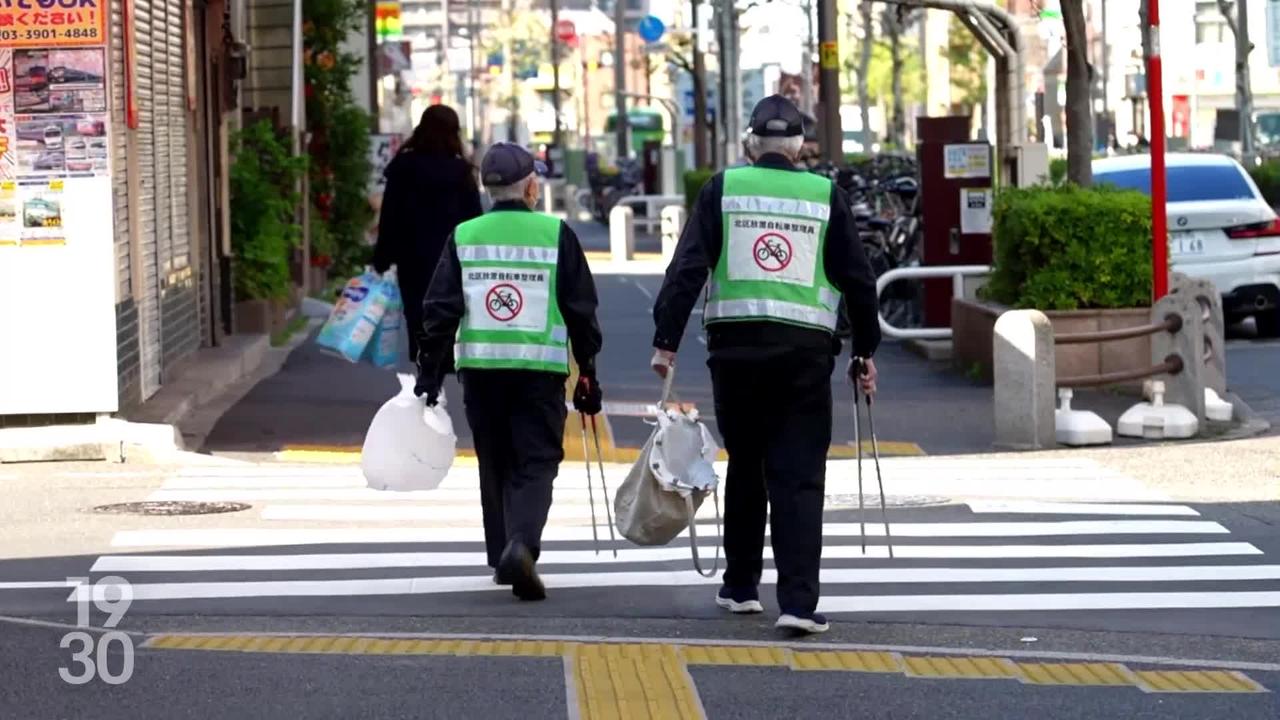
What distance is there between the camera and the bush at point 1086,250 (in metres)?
16.8

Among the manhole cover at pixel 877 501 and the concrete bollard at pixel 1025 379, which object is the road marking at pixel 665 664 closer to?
the manhole cover at pixel 877 501

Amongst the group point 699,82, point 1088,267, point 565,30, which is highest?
point 565,30

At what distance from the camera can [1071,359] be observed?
16391 mm

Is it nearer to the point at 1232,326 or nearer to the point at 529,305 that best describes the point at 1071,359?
the point at 1232,326

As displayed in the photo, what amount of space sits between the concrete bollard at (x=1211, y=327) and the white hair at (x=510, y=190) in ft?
22.1

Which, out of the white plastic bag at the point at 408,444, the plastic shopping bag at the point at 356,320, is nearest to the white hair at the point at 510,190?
the white plastic bag at the point at 408,444

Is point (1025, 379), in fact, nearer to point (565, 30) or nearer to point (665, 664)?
point (665, 664)

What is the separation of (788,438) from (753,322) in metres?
0.41

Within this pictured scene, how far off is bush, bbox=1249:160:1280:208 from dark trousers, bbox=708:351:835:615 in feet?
97.4

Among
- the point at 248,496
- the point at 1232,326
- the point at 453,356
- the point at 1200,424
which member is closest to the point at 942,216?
the point at 1232,326

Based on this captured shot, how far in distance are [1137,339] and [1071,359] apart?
0.52m

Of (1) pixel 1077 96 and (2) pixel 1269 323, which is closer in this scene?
(1) pixel 1077 96

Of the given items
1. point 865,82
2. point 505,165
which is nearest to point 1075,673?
point 505,165

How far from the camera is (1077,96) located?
18906mm
